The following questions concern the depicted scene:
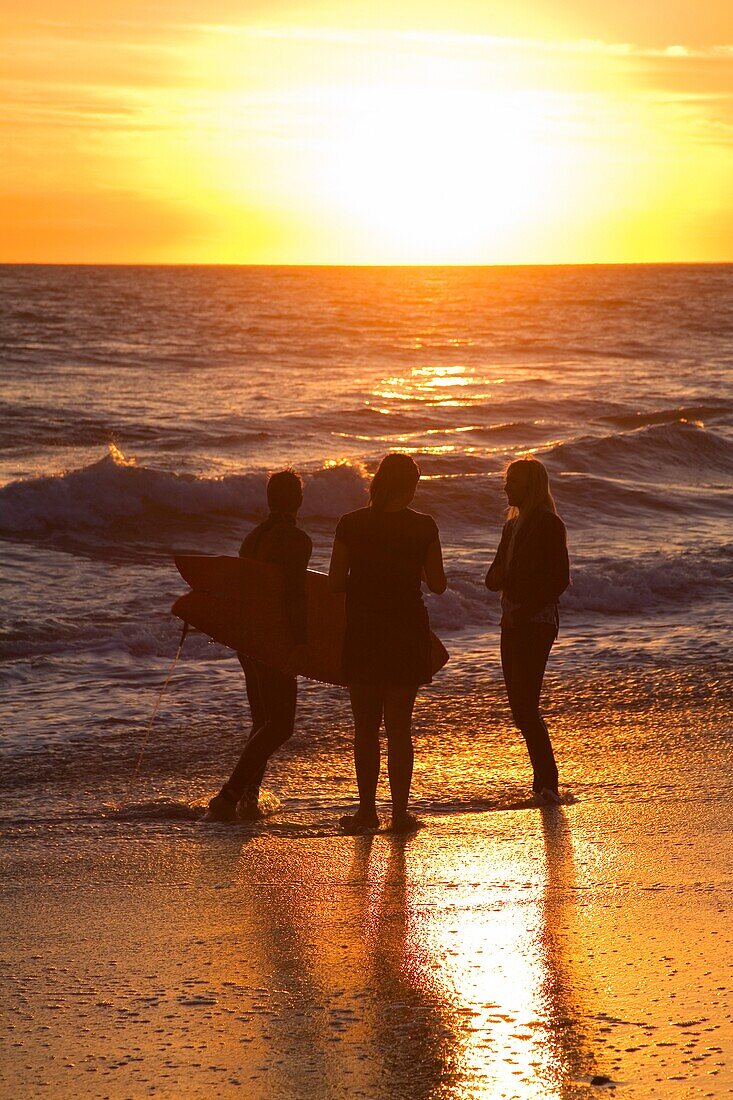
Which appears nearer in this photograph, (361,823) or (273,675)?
(361,823)

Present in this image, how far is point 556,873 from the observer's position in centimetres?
463

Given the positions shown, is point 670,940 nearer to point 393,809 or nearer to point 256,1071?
point 256,1071

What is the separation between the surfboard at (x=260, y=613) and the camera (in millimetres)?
5531

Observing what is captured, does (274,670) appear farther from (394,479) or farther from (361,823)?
(394,479)

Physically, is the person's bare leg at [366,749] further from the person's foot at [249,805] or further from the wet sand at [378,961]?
the person's foot at [249,805]

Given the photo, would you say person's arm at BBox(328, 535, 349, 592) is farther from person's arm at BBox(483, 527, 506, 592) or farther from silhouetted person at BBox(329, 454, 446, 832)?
person's arm at BBox(483, 527, 506, 592)

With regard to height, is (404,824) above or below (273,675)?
below

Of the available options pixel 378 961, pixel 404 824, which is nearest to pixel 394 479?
pixel 404 824

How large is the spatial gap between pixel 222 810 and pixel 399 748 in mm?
866

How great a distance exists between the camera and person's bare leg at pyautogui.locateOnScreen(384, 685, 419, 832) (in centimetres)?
534

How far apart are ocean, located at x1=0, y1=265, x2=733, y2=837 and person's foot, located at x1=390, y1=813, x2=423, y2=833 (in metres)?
0.35

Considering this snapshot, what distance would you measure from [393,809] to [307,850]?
0.49 meters

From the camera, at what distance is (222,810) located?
565 centimetres

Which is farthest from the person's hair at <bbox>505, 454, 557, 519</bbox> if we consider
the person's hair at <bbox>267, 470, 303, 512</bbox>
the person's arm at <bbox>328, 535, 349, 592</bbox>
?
the person's hair at <bbox>267, 470, 303, 512</bbox>
